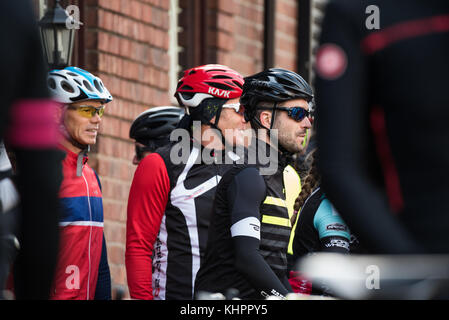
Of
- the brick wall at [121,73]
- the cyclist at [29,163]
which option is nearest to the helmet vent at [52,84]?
the brick wall at [121,73]

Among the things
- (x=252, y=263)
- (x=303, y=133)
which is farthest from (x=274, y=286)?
(x=303, y=133)

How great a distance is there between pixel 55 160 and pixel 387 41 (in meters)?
0.85

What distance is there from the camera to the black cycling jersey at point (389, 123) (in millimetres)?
2537

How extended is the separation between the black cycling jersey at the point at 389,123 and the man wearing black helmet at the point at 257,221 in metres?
2.65

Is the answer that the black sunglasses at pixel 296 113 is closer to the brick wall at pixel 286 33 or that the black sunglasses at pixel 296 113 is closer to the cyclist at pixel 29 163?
the cyclist at pixel 29 163

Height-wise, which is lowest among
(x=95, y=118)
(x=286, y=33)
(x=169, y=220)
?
(x=169, y=220)

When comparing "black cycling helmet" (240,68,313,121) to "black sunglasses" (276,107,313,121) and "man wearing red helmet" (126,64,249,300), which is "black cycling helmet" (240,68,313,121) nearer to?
"black sunglasses" (276,107,313,121)

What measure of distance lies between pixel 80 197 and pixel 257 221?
1224 millimetres

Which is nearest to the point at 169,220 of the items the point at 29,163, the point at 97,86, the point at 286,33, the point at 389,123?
the point at 97,86

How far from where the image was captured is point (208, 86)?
23.4 ft

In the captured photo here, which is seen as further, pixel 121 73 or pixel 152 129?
pixel 121 73

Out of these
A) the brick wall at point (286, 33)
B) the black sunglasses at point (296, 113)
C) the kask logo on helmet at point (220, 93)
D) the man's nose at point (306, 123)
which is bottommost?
the man's nose at point (306, 123)

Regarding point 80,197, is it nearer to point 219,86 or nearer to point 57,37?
point 219,86

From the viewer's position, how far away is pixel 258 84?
21.4ft
